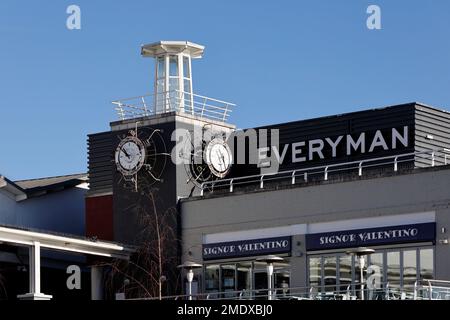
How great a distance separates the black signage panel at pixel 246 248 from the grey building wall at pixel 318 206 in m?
0.40

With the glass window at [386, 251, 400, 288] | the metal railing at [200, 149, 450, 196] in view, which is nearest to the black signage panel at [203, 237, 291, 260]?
the metal railing at [200, 149, 450, 196]

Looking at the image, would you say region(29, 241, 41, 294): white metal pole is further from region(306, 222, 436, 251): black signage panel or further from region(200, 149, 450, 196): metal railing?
region(306, 222, 436, 251): black signage panel

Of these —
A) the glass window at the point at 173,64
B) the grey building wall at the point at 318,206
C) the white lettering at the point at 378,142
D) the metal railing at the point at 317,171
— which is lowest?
the grey building wall at the point at 318,206

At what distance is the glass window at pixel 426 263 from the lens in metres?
45.2

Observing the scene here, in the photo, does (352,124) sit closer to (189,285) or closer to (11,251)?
(189,285)

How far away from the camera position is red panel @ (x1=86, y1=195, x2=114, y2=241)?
55.9 meters

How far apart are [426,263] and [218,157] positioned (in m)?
11.8

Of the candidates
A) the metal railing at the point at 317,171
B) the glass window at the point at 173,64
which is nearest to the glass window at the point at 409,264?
the metal railing at the point at 317,171

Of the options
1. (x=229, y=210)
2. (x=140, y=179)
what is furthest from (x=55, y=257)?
(x=229, y=210)

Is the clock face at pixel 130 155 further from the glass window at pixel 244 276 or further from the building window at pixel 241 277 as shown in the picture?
the glass window at pixel 244 276

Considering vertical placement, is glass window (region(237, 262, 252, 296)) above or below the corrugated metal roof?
below

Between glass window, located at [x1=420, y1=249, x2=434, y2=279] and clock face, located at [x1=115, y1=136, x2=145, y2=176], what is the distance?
1296cm

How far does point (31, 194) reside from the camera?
5838 centimetres
